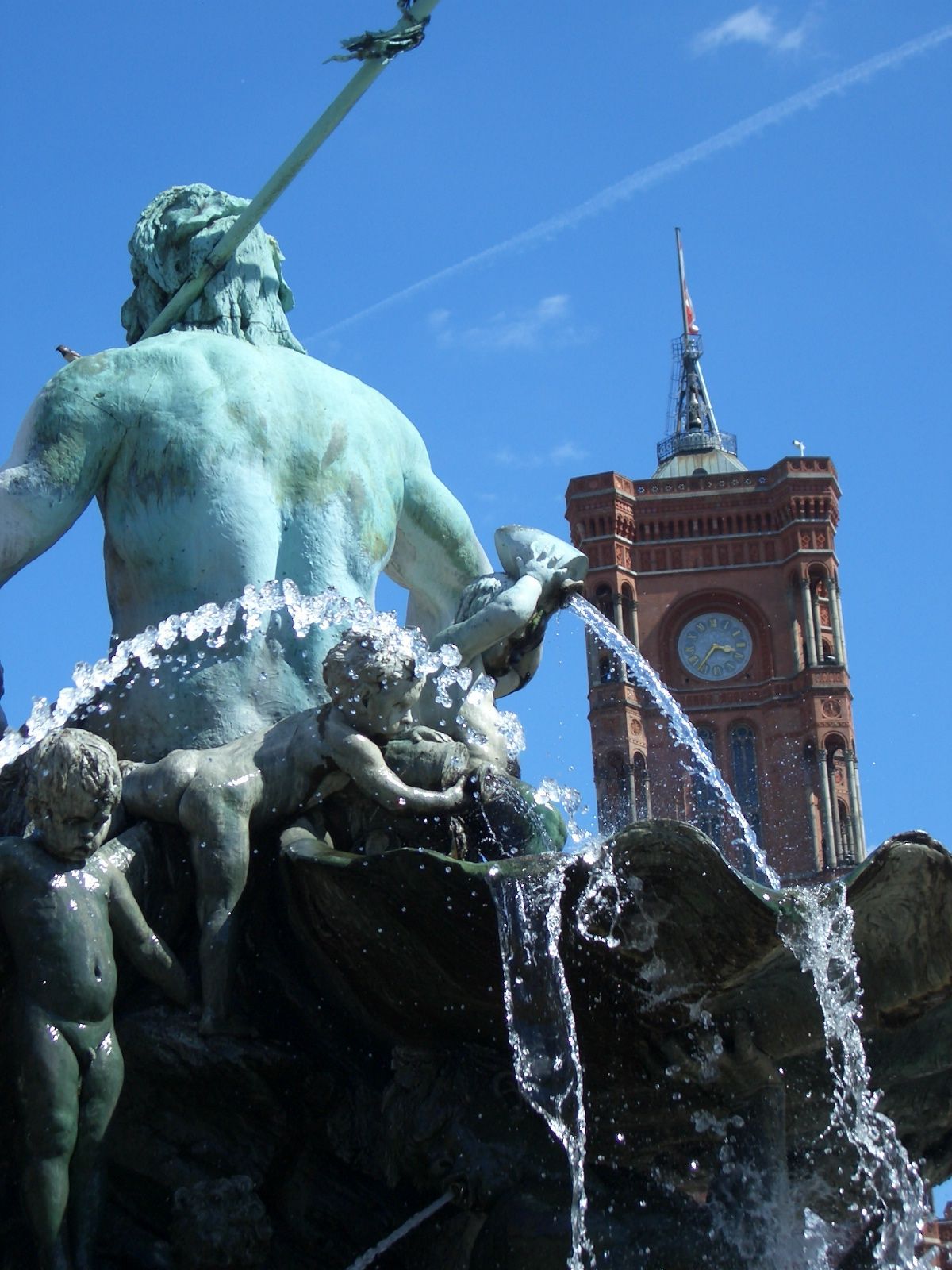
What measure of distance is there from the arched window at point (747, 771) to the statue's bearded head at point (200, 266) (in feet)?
215

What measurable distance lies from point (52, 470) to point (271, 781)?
3.48ft

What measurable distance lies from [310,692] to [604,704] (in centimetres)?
6675

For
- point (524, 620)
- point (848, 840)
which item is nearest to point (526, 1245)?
point (524, 620)

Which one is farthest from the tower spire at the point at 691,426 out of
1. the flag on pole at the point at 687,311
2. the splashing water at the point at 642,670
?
the splashing water at the point at 642,670

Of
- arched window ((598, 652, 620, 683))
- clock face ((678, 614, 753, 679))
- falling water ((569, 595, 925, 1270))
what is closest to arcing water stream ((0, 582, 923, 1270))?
falling water ((569, 595, 925, 1270))

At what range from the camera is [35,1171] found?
375 centimetres

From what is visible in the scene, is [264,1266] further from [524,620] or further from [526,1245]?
[524,620]

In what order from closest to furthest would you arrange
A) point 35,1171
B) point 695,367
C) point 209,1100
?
1. point 35,1171
2. point 209,1100
3. point 695,367

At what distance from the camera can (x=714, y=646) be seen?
2960 inches

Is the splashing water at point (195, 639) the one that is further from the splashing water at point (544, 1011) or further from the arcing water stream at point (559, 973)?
the splashing water at point (544, 1011)

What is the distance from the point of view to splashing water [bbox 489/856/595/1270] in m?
3.79

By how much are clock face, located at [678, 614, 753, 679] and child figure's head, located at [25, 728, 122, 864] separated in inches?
2783

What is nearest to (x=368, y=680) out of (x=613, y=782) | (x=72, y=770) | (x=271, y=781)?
(x=271, y=781)

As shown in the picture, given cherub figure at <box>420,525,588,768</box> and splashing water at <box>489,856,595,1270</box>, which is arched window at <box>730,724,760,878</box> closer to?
cherub figure at <box>420,525,588,768</box>
